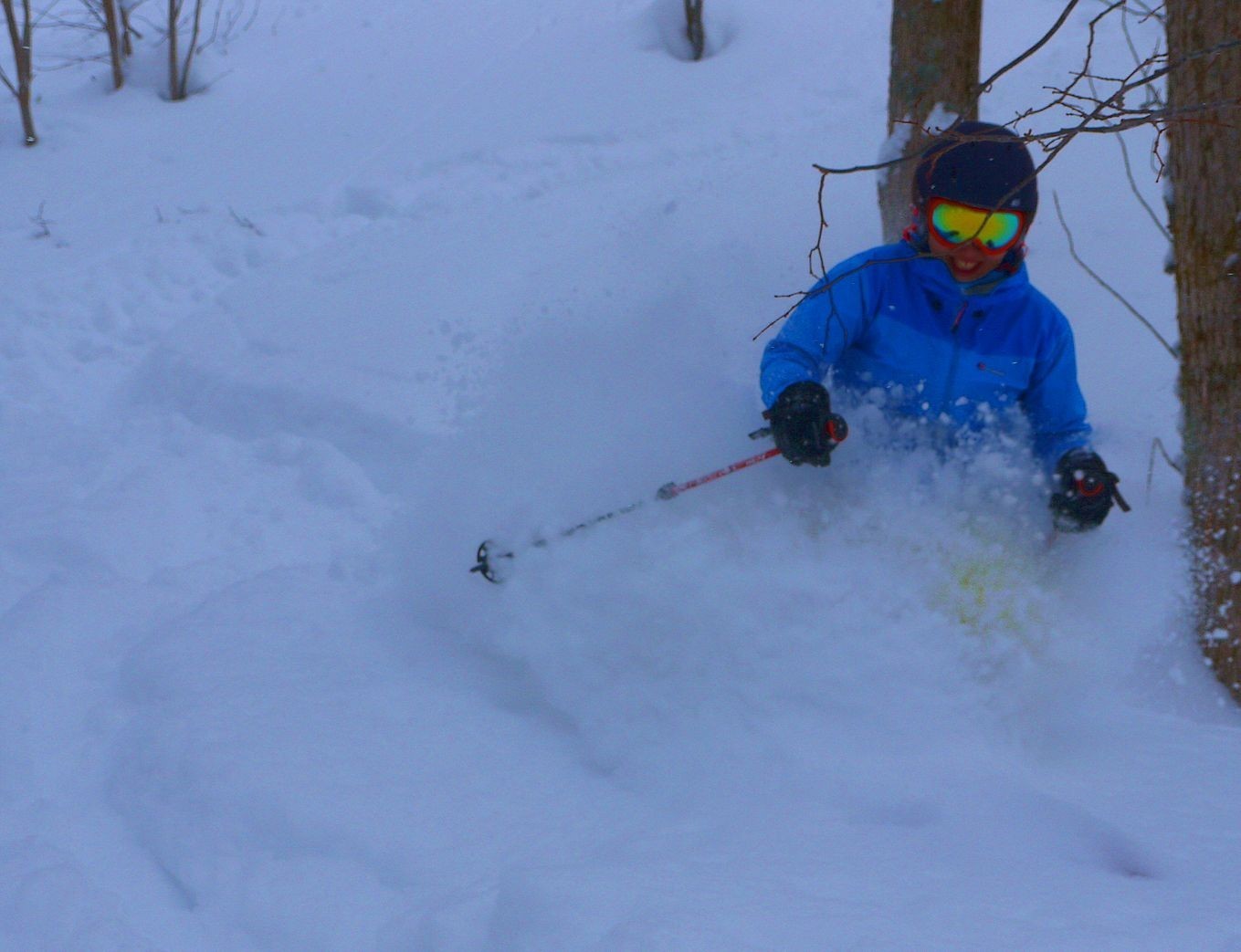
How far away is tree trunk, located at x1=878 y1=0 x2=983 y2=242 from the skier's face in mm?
1011

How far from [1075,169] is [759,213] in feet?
5.89

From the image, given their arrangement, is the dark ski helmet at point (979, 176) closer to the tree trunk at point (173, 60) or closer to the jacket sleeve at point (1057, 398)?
the jacket sleeve at point (1057, 398)

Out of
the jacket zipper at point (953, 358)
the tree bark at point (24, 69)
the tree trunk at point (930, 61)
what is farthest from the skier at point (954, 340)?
the tree bark at point (24, 69)

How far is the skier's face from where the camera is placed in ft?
9.78

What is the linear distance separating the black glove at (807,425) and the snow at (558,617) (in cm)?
35

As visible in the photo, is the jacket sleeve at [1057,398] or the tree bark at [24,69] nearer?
the jacket sleeve at [1057,398]

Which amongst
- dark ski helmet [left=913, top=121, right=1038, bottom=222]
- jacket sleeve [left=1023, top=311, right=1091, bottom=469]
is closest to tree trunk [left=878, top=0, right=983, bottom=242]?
dark ski helmet [left=913, top=121, right=1038, bottom=222]

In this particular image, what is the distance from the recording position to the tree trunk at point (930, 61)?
398cm

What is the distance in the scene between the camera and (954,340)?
10.4ft

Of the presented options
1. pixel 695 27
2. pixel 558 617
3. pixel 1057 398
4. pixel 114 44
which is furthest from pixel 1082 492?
pixel 114 44

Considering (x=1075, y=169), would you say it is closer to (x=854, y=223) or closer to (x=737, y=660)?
(x=854, y=223)

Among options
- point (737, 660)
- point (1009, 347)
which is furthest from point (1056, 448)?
point (737, 660)

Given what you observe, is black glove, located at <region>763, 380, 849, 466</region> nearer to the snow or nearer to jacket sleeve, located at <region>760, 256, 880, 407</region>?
jacket sleeve, located at <region>760, 256, 880, 407</region>

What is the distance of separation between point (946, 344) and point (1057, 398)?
1.33ft
